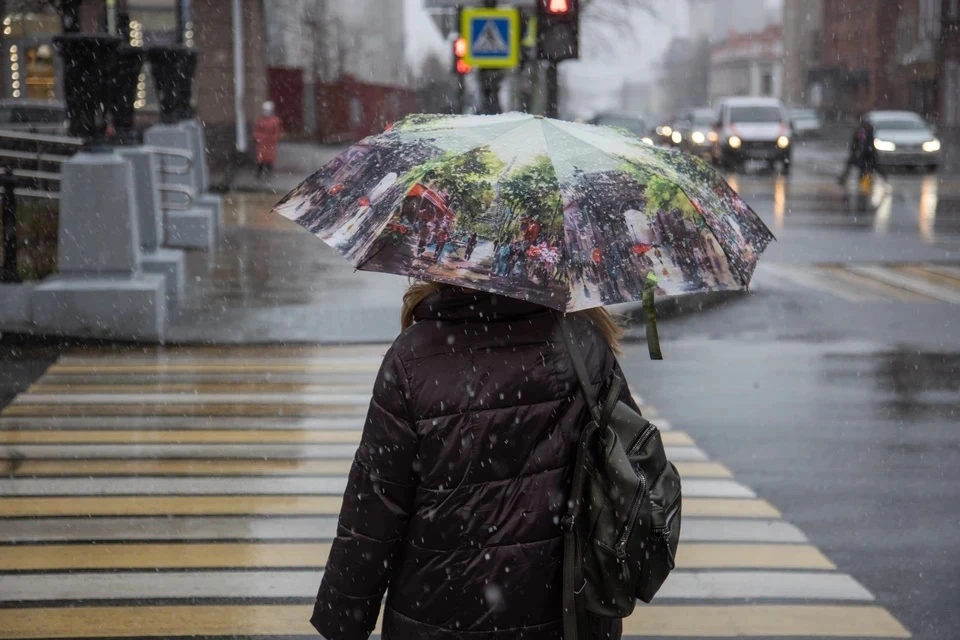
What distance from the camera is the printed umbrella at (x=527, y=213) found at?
8.86 feet

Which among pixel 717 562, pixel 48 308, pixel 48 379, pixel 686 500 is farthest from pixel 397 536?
pixel 48 308

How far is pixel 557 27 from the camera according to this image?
14484mm

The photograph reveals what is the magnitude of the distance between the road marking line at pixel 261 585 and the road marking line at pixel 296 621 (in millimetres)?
111

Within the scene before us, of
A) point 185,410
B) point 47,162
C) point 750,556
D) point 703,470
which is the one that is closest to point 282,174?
point 47,162

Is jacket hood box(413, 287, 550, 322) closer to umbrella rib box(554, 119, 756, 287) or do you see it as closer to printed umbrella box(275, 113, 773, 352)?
printed umbrella box(275, 113, 773, 352)

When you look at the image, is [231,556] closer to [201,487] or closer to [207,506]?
[207,506]

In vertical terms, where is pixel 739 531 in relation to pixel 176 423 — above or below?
below

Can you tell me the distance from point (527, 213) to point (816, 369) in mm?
6918

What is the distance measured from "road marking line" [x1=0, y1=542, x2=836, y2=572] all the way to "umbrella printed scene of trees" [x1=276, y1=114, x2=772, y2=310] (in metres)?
2.42

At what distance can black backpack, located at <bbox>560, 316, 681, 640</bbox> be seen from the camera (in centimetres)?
267

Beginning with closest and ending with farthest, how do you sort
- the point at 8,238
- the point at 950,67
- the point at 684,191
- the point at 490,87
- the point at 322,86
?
the point at 684,191, the point at 8,238, the point at 490,87, the point at 322,86, the point at 950,67

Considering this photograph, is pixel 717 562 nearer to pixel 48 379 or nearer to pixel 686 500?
pixel 686 500

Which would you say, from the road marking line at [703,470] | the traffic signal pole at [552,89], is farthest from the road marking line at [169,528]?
the traffic signal pole at [552,89]

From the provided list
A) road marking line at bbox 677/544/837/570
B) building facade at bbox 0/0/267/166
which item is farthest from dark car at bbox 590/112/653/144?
road marking line at bbox 677/544/837/570
